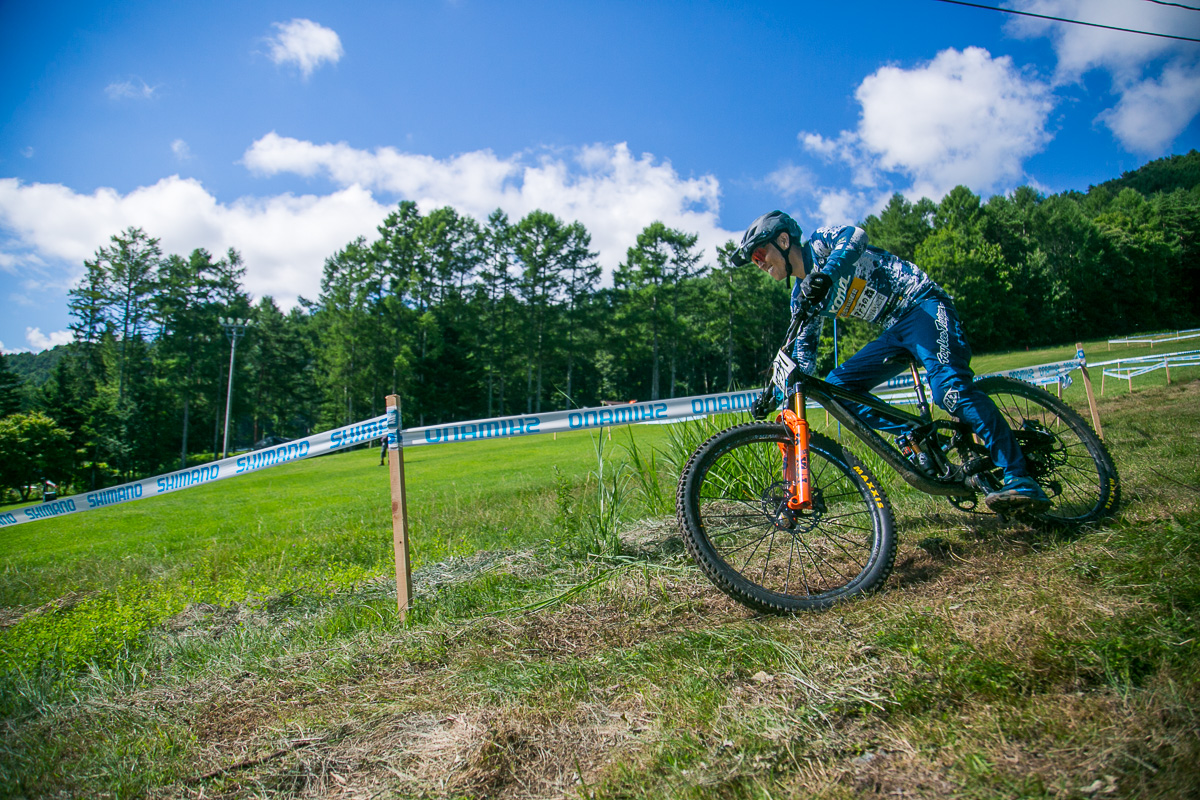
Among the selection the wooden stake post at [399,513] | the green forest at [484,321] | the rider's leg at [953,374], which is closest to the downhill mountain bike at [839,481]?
the rider's leg at [953,374]

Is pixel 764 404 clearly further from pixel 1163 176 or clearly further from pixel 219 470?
pixel 1163 176

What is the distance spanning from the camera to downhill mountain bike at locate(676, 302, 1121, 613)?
2744 millimetres

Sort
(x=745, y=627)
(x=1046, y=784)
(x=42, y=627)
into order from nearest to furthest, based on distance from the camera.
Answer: (x=1046, y=784), (x=745, y=627), (x=42, y=627)

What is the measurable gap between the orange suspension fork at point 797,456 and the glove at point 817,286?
51 cm

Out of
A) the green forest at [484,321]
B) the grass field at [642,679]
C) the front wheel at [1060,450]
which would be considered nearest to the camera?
the grass field at [642,679]

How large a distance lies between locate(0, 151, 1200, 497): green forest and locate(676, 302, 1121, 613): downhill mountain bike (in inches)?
1551

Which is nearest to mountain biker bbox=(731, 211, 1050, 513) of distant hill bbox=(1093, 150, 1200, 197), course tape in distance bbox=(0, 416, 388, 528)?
course tape in distance bbox=(0, 416, 388, 528)

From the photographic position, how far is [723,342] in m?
66.1

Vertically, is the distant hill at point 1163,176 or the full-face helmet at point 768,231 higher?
the distant hill at point 1163,176

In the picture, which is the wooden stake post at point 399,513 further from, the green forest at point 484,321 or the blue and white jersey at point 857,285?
the green forest at point 484,321

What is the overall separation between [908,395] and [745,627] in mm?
2522

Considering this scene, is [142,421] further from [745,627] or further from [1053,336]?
[1053,336]

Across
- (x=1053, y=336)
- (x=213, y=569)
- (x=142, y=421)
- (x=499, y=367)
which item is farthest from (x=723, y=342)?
(x=213, y=569)

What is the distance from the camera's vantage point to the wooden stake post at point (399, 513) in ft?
11.5
